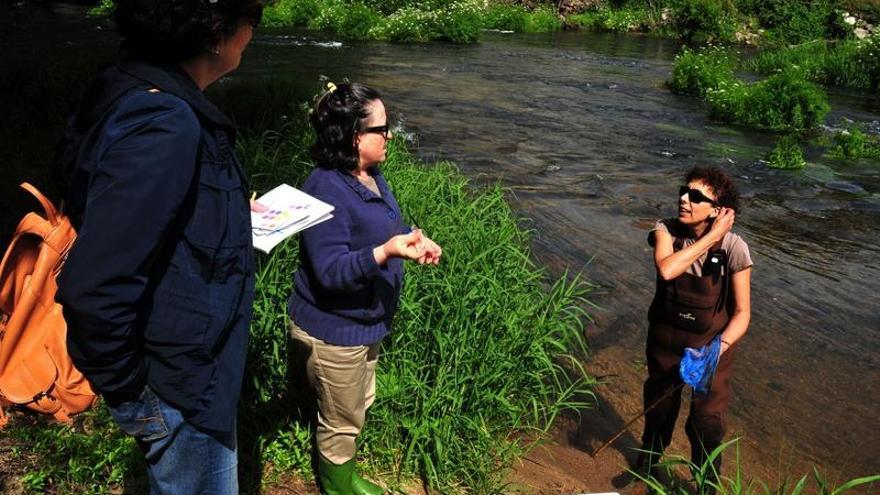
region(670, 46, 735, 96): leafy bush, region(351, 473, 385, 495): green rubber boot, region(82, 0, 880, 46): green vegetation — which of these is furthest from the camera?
region(82, 0, 880, 46): green vegetation

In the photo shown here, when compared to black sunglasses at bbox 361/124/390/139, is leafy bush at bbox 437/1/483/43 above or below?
below

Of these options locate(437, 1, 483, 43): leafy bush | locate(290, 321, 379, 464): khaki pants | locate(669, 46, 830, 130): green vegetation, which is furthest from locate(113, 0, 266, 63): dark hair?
locate(437, 1, 483, 43): leafy bush

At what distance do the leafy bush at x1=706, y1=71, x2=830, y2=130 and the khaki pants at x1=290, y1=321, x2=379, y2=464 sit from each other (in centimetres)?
1218

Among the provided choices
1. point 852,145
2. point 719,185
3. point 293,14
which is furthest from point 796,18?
point 719,185

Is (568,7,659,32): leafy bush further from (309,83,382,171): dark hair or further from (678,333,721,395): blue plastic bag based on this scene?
(309,83,382,171): dark hair

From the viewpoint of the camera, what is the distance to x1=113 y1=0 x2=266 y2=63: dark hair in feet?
4.78

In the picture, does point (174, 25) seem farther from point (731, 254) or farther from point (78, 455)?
point (731, 254)

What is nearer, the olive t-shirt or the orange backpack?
the orange backpack

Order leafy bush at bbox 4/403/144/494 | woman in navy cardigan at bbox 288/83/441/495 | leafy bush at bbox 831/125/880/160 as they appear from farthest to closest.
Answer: leafy bush at bbox 831/125/880/160
leafy bush at bbox 4/403/144/494
woman in navy cardigan at bbox 288/83/441/495

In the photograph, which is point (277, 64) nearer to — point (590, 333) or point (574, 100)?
point (574, 100)

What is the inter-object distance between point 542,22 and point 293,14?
8934 mm

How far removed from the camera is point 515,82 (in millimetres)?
15516

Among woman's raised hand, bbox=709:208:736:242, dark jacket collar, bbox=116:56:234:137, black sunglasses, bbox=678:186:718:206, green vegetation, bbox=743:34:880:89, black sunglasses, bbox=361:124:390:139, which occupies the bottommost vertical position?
green vegetation, bbox=743:34:880:89

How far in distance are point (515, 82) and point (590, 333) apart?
10975 millimetres
